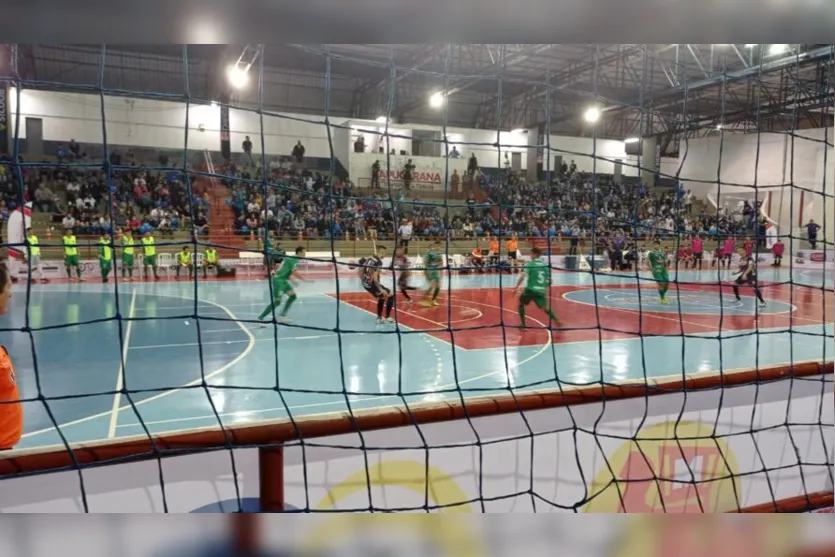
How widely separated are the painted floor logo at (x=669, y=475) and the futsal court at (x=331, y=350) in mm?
484

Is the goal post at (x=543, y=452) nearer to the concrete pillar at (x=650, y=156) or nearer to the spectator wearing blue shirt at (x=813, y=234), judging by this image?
the spectator wearing blue shirt at (x=813, y=234)

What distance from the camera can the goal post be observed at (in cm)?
192

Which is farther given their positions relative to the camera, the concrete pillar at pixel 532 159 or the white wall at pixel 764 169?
the concrete pillar at pixel 532 159

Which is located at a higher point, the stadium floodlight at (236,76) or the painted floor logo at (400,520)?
the stadium floodlight at (236,76)

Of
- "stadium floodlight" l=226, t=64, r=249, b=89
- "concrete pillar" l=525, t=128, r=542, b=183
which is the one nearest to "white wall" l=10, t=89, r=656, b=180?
"stadium floodlight" l=226, t=64, r=249, b=89

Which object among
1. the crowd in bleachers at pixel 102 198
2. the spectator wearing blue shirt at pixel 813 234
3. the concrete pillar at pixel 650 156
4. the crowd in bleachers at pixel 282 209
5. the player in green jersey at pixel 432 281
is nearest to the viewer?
the spectator wearing blue shirt at pixel 813 234

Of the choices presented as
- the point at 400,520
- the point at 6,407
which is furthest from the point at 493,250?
the point at 6,407

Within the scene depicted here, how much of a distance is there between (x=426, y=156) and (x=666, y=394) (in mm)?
21083

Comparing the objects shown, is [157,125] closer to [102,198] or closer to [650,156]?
[102,198]

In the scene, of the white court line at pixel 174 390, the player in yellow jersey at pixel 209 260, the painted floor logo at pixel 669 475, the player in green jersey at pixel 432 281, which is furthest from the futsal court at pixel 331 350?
the player in yellow jersey at pixel 209 260

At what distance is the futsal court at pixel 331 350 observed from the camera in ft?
14.5

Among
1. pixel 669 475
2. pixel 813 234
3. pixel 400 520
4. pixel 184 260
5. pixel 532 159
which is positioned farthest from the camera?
pixel 532 159

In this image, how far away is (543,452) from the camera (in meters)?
2.62

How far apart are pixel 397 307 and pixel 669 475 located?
26.7 ft
